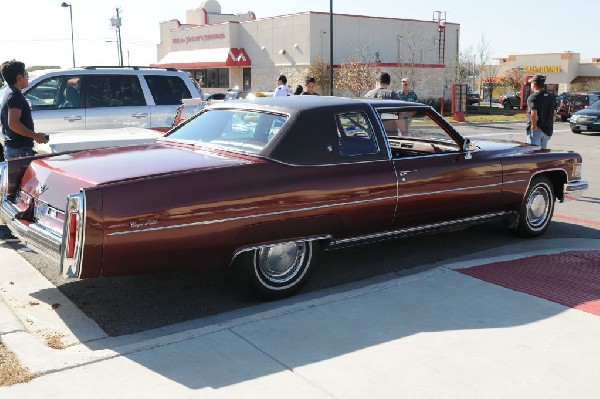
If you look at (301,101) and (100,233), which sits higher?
(301,101)

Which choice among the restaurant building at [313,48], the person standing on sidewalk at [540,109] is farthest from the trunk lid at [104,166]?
the restaurant building at [313,48]

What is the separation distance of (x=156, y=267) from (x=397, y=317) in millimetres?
1771

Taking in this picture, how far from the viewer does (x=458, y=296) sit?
5.30 m

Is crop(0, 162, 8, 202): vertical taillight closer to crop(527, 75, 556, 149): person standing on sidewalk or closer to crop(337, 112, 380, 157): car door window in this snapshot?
crop(337, 112, 380, 157): car door window

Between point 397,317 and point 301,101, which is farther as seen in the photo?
point 301,101

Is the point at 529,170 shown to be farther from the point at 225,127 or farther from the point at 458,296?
the point at 225,127

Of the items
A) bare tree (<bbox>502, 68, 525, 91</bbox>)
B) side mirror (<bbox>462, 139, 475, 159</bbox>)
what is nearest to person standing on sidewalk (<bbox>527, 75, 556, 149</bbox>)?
side mirror (<bbox>462, 139, 475, 159</bbox>)

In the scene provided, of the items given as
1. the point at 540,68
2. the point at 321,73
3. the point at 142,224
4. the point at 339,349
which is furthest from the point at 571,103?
the point at 540,68

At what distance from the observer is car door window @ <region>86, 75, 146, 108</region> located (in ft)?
31.8

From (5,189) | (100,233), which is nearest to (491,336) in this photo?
(100,233)

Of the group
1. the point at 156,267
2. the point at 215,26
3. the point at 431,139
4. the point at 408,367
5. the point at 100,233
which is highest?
the point at 215,26

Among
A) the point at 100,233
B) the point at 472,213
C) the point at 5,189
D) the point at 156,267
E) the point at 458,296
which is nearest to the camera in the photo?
the point at 100,233

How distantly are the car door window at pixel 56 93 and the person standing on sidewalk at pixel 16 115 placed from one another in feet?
8.00

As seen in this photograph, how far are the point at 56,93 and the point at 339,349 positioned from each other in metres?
6.95
